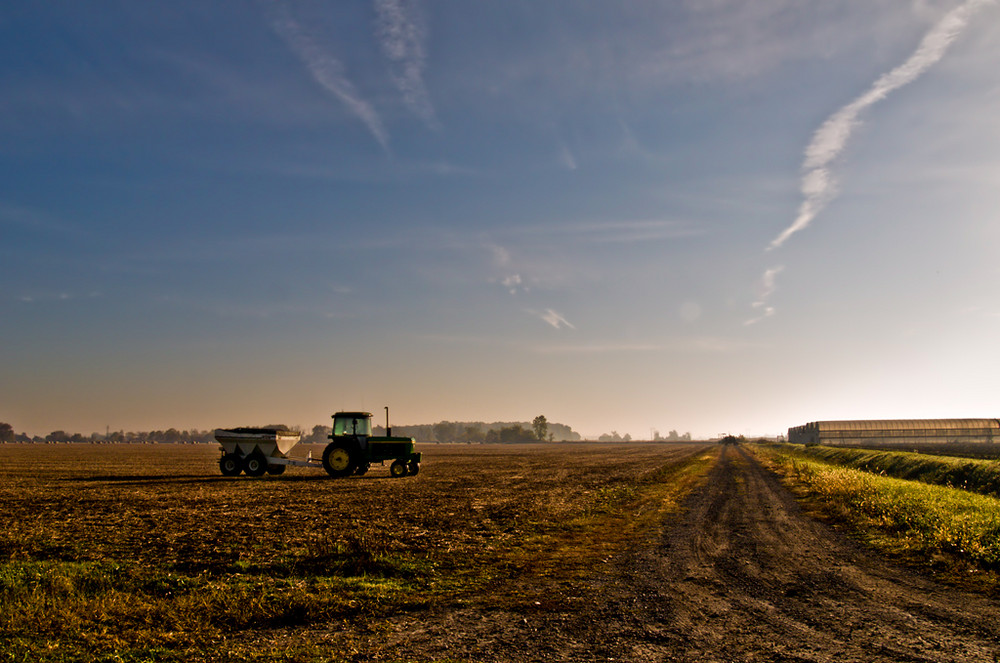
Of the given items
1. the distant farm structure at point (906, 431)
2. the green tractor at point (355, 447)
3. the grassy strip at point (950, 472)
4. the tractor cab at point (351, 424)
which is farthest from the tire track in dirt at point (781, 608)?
the distant farm structure at point (906, 431)

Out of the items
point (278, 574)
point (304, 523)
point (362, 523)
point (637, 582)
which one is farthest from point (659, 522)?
point (278, 574)

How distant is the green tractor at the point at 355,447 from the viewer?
107 feet

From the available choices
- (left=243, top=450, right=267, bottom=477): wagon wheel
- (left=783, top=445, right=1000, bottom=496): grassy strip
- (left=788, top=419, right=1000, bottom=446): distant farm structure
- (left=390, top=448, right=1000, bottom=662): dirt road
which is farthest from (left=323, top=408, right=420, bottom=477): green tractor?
(left=788, top=419, right=1000, bottom=446): distant farm structure

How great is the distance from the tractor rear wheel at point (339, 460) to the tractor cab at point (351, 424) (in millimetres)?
693

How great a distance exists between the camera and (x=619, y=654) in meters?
7.32

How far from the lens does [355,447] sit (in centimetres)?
3297

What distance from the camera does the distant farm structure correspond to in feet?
382

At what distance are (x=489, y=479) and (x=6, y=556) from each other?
25.1 metres

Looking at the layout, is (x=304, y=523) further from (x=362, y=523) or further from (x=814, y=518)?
(x=814, y=518)

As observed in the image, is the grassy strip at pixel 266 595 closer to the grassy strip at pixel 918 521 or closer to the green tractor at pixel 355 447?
the grassy strip at pixel 918 521

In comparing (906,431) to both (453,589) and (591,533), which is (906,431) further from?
(453,589)

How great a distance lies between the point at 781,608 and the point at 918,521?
33.7ft

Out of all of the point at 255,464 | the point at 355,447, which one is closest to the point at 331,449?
the point at 355,447

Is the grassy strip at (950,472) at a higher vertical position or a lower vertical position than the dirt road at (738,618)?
lower
